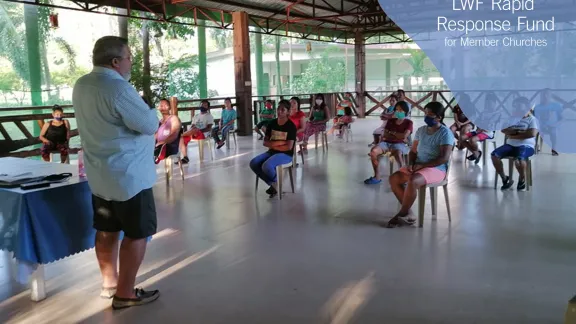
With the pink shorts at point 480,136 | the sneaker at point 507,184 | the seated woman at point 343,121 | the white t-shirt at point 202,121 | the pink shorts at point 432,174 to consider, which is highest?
the white t-shirt at point 202,121

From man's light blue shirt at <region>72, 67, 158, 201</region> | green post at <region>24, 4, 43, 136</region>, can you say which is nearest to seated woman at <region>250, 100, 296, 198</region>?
man's light blue shirt at <region>72, 67, 158, 201</region>

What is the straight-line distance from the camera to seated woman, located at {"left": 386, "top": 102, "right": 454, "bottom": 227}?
12.6 feet

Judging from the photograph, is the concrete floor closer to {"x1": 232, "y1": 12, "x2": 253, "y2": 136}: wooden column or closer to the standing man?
the standing man

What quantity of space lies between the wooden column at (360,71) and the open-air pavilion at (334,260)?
10223 mm

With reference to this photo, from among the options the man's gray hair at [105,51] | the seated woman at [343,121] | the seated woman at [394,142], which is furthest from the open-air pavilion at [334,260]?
the seated woman at [343,121]

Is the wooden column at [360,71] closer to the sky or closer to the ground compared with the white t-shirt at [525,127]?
closer to the sky

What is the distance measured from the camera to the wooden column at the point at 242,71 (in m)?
10.9

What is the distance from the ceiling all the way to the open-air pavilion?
4.99 metres

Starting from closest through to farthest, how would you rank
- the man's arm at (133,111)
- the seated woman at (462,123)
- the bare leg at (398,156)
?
the man's arm at (133,111), the bare leg at (398,156), the seated woman at (462,123)

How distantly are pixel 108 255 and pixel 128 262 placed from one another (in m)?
0.21

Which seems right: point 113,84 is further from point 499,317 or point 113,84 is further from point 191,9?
point 191,9

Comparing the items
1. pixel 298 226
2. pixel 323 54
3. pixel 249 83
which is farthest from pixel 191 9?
pixel 323 54

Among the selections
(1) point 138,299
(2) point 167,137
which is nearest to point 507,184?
(2) point 167,137

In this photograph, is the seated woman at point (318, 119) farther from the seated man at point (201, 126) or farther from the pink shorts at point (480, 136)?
the pink shorts at point (480, 136)
